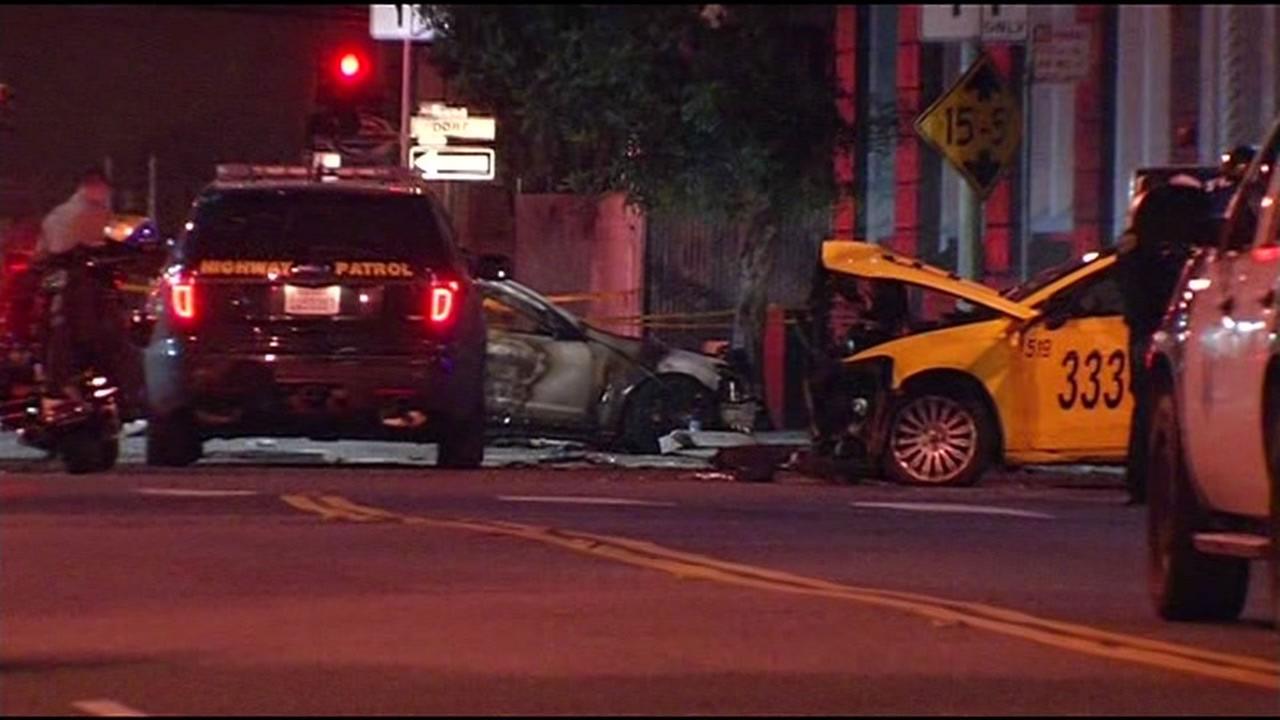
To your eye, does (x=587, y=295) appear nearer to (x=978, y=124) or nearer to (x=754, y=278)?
(x=754, y=278)

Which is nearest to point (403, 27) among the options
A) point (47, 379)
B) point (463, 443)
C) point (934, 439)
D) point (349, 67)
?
point (349, 67)

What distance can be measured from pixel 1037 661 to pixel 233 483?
8.55m

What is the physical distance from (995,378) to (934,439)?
53 cm

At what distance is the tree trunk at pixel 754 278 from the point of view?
2856 centimetres

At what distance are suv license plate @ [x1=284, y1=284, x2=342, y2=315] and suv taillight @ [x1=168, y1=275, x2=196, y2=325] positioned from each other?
1.83ft

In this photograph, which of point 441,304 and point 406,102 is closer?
point 441,304

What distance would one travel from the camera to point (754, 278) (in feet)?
95.6

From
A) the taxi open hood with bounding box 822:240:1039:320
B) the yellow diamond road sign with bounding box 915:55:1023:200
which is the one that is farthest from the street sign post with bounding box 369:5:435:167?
the taxi open hood with bounding box 822:240:1039:320

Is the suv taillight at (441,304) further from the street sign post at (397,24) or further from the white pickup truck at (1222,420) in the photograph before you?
the street sign post at (397,24)

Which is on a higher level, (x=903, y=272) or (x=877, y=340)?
(x=903, y=272)

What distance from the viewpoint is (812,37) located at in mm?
29594

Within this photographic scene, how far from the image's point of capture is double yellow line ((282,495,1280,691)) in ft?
33.2

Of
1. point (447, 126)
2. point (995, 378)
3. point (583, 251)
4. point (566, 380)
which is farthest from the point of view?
point (583, 251)

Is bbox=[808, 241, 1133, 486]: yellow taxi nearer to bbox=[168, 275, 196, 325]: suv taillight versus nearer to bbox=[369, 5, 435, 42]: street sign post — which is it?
bbox=[168, 275, 196, 325]: suv taillight
